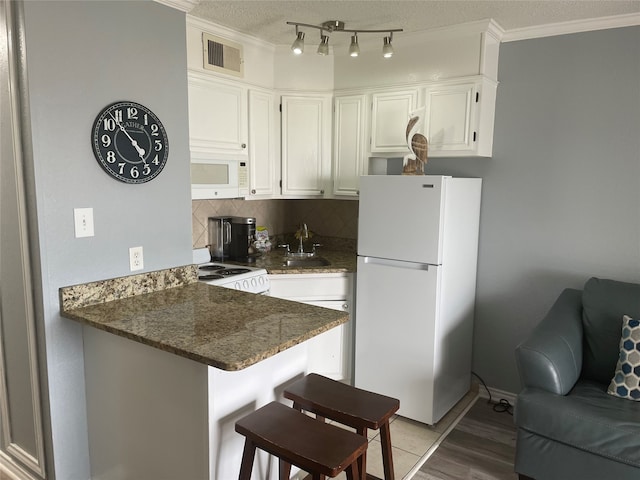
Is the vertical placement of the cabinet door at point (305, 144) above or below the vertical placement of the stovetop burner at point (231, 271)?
above

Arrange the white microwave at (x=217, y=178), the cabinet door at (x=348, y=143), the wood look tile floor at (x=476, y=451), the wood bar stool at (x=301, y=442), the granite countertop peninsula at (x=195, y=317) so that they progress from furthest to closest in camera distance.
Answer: the cabinet door at (x=348, y=143)
the white microwave at (x=217, y=178)
the wood look tile floor at (x=476, y=451)
the granite countertop peninsula at (x=195, y=317)
the wood bar stool at (x=301, y=442)

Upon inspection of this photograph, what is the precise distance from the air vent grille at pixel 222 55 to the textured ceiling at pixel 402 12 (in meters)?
0.11

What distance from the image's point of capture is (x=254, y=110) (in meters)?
3.21

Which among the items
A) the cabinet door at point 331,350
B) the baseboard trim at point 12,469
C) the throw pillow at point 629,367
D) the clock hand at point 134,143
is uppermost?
the clock hand at point 134,143

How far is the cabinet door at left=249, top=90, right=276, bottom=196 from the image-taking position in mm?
3221

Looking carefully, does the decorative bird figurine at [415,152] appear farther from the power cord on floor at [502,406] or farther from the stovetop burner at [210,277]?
the power cord on floor at [502,406]

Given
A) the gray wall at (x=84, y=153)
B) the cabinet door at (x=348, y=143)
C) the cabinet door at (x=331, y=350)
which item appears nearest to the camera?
the gray wall at (x=84, y=153)

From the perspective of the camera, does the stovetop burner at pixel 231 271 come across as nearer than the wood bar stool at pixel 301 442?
No

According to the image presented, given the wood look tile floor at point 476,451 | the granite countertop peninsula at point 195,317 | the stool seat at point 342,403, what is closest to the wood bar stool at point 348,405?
the stool seat at point 342,403

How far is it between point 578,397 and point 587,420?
0.22 metres

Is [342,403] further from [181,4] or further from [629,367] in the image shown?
[181,4]

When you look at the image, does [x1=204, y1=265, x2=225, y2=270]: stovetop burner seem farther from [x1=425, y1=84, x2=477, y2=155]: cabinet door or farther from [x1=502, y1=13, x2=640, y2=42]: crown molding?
[x1=502, y1=13, x2=640, y2=42]: crown molding

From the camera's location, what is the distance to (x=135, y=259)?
2.28 meters

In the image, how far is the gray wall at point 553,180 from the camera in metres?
2.75
